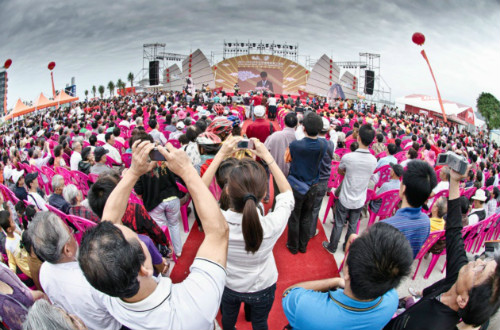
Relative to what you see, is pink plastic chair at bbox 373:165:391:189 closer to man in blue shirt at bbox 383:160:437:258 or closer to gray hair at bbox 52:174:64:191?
man in blue shirt at bbox 383:160:437:258

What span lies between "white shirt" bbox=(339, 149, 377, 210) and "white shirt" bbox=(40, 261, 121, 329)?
8.82 feet

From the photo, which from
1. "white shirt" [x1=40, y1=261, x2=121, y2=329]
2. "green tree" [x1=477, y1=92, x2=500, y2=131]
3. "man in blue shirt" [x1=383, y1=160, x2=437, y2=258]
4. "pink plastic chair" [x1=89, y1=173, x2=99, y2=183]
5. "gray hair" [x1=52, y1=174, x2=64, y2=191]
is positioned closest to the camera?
"white shirt" [x1=40, y1=261, x2=121, y2=329]

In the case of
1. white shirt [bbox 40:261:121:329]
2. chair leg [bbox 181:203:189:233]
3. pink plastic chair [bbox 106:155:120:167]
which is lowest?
chair leg [bbox 181:203:189:233]

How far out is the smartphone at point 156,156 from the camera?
48.4 inches

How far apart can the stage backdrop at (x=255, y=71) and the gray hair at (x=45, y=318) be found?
28.7 meters

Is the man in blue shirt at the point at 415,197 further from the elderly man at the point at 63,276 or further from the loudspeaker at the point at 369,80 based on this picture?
the loudspeaker at the point at 369,80

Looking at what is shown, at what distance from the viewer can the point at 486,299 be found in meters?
1.17

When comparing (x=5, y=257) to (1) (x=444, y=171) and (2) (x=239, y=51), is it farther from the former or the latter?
(2) (x=239, y=51)

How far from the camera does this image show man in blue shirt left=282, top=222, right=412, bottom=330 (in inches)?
43.0

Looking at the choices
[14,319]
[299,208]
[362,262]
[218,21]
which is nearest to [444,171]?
[299,208]

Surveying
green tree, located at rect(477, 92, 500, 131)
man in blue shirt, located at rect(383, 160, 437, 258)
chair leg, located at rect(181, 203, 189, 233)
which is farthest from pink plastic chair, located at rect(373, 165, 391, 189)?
green tree, located at rect(477, 92, 500, 131)

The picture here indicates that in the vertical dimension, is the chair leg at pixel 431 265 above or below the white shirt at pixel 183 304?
below

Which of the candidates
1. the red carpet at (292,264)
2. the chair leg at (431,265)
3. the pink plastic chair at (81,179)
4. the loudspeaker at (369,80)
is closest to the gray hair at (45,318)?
the red carpet at (292,264)

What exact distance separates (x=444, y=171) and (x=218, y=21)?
34604 mm
